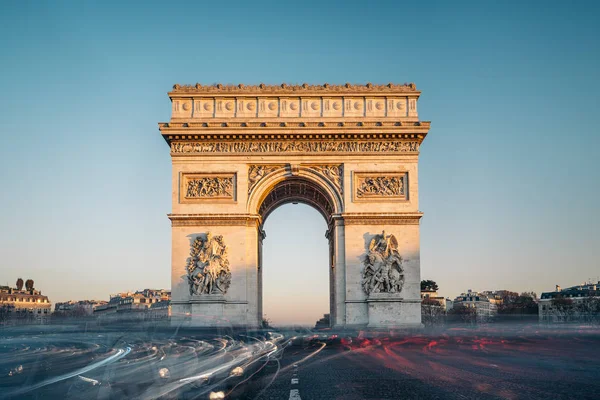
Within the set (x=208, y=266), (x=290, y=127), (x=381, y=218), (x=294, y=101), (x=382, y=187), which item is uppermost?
(x=294, y=101)

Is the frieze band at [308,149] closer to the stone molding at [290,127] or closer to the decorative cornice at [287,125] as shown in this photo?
the stone molding at [290,127]

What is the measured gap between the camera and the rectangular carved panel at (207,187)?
1233 inches

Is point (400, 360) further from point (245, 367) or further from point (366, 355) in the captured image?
point (245, 367)

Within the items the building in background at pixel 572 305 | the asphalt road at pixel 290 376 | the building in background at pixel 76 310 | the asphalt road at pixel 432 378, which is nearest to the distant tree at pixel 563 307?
the building in background at pixel 572 305

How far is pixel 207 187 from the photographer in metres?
31.4

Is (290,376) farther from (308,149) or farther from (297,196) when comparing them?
(297,196)

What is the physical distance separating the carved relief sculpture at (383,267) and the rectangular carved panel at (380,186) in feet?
6.13

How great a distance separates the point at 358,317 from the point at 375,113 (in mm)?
9744

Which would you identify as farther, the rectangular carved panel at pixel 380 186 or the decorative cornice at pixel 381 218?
the rectangular carved panel at pixel 380 186

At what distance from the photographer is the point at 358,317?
1193 inches

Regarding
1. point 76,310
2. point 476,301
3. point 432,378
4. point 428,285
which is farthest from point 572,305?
point 432,378

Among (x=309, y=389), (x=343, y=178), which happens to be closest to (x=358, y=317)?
(x=343, y=178)

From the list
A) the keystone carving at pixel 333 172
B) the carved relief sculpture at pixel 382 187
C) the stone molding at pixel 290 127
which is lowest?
the carved relief sculpture at pixel 382 187

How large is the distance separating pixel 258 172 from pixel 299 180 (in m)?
2.10
